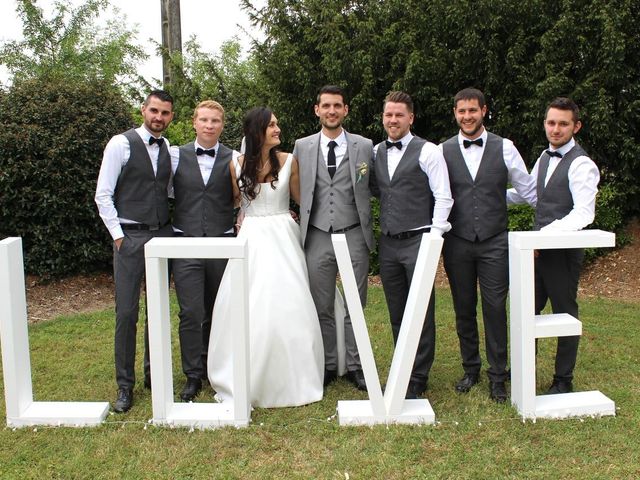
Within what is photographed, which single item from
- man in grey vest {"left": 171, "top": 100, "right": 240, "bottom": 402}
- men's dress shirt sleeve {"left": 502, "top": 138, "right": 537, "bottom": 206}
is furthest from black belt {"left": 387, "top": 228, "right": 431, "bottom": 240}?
man in grey vest {"left": 171, "top": 100, "right": 240, "bottom": 402}

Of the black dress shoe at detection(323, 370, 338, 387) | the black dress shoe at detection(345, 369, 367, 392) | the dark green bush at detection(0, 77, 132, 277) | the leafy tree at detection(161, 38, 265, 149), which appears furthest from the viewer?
the leafy tree at detection(161, 38, 265, 149)

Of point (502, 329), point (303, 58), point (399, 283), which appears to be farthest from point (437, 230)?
point (303, 58)

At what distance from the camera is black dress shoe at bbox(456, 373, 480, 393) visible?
4.71m

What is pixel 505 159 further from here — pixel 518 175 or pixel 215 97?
pixel 215 97

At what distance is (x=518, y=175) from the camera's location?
451 cm

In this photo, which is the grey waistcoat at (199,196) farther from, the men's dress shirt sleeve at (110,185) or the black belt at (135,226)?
the men's dress shirt sleeve at (110,185)

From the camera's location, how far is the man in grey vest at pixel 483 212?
441 cm

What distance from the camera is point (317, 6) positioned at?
9.71 metres

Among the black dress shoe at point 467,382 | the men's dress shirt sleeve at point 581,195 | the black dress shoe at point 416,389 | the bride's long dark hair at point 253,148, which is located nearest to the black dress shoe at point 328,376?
the black dress shoe at point 416,389

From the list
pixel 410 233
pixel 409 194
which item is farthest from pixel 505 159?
pixel 410 233

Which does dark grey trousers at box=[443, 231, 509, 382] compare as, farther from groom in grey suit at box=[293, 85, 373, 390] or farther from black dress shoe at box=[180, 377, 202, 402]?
black dress shoe at box=[180, 377, 202, 402]

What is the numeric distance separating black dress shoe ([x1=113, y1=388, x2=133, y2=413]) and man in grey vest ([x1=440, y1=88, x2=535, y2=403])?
246cm

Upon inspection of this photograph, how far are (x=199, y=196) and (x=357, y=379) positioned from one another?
1.81m

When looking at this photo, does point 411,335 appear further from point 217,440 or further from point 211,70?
point 211,70
